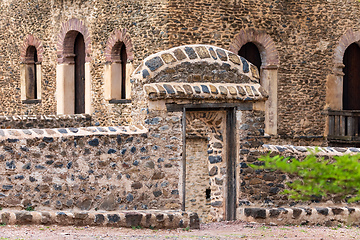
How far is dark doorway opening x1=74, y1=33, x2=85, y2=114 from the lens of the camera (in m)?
16.9

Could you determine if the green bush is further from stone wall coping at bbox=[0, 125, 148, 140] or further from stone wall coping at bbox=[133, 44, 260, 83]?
stone wall coping at bbox=[133, 44, 260, 83]

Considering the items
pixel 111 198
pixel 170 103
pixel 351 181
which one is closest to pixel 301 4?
pixel 170 103

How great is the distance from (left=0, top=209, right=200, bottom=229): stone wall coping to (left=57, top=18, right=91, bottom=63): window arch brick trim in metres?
8.91

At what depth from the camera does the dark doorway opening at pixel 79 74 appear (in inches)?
664

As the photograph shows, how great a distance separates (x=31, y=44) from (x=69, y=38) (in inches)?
82.8

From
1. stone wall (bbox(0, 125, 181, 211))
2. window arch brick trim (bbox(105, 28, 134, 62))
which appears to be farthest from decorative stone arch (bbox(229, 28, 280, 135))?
stone wall (bbox(0, 125, 181, 211))

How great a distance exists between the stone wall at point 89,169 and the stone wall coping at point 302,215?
120 cm

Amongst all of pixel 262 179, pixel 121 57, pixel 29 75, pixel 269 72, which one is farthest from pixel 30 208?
pixel 29 75

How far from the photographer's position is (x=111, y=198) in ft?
25.1

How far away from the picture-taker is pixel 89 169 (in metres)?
7.52

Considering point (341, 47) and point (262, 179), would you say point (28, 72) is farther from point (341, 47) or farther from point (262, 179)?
point (262, 179)

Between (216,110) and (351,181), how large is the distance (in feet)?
16.6

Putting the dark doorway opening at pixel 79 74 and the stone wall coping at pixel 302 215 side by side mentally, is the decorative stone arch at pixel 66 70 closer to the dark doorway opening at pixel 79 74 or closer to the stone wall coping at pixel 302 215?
the dark doorway opening at pixel 79 74

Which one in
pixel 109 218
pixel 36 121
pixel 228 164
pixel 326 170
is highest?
pixel 36 121
